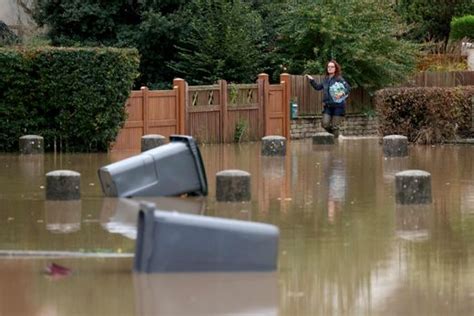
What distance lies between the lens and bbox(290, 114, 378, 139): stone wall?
3319cm

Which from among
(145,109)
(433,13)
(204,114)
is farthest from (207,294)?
(433,13)

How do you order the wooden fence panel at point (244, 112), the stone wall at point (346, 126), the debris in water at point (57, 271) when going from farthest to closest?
the stone wall at point (346, 126), the wooden fence panel at point (244, 112), the debris in water at point (57, 271)

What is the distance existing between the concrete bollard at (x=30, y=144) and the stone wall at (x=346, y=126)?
9.74 m

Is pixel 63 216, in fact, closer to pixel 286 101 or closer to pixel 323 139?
pixel 323 139

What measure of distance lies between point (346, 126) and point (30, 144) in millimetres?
12650

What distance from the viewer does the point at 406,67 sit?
120ft

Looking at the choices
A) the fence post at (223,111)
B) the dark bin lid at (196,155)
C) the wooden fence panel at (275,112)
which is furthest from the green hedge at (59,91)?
the dark bin lid at (196,155)

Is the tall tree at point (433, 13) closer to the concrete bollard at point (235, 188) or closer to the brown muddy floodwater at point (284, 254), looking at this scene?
the brown muddy floodwater at point (284, 254)

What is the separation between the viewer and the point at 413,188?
621 inches

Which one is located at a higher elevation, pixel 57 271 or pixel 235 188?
pixel 235 188

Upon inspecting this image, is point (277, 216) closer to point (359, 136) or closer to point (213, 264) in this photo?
point (213, 264)

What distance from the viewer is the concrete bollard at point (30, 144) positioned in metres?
24.4

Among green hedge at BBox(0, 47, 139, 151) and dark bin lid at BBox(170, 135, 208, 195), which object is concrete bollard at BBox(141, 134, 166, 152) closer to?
green hedge at BBox(0, 47, 139, 151)

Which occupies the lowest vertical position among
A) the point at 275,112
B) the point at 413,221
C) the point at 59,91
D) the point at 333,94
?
the point at 413,221
